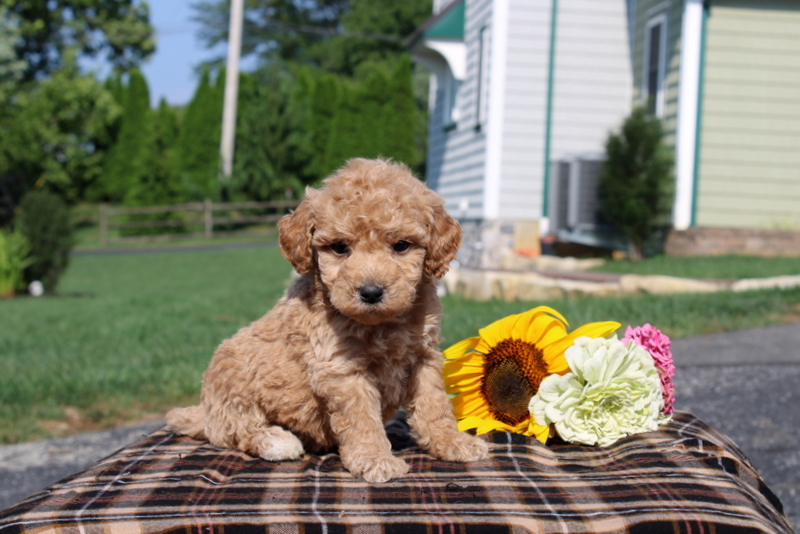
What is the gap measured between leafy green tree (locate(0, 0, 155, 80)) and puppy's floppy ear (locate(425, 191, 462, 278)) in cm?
3843

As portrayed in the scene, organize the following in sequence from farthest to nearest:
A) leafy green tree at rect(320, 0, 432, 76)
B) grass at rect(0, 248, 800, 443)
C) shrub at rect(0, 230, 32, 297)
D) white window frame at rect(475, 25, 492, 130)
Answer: leafy green tree at rect(320, 0, 432, 76)
white window frame at rect(475, 25, 492, 130)
shrub at rect(0, 230, 32, 297)
grass at rect(0, 248, 800, 443)

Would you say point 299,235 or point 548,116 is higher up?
point 548,116

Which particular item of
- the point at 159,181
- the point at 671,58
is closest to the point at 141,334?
the point at 671,58

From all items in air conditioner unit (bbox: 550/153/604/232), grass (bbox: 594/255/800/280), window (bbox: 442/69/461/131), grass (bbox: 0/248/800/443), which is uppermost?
window (bbox: 442/69/461/131)

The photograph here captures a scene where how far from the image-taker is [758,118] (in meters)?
11.6

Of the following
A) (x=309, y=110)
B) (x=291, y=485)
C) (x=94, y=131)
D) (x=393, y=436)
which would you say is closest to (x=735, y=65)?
(x=393, y=436)

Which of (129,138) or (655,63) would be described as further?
(129,138)

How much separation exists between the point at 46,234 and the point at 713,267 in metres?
12.2

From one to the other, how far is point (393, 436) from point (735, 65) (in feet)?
36.6

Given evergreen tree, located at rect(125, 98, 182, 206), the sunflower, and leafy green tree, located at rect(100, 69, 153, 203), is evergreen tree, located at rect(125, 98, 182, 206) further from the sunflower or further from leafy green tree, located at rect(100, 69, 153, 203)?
the sunflower

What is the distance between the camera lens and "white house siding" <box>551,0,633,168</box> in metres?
13.8

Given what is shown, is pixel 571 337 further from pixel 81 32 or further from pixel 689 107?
pixel 81 32

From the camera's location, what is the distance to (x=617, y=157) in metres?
11.9

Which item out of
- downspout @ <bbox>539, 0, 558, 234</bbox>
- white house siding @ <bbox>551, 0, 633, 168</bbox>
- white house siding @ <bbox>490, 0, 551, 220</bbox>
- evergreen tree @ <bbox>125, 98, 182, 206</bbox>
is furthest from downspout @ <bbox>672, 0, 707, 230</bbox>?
evergreen tree @ <bbox>125, 98, 182, 206</bbox>
